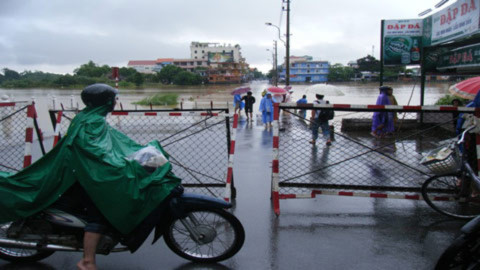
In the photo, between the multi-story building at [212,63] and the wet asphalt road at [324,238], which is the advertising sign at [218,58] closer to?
the multi-story building at [212,63]

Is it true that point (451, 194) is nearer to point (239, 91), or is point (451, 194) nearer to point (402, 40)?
point (402, 40)

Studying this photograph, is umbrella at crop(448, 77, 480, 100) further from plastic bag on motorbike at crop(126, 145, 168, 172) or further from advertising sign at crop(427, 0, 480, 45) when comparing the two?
plastic bag on motorbike at crop(126, 145, 168, 172)

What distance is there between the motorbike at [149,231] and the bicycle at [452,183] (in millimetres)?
2764

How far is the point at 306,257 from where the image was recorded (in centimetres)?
353

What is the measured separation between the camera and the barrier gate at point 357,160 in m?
4.57

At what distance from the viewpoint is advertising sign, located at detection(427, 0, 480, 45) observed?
9.79m

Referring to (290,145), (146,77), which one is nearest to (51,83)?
(146,77)

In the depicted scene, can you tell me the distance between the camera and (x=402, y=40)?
13711 mm

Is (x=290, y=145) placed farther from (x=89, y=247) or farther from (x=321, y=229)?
(x=89, y=247)

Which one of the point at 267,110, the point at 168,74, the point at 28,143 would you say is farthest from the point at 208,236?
the point at 168,74

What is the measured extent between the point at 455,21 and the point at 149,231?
37.8 feet

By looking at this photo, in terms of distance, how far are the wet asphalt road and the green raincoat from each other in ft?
2.54

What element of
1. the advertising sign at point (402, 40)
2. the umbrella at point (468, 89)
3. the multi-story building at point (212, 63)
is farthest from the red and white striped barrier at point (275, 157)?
the multi-story building at point (212, 63)

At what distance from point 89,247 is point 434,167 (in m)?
4.11
